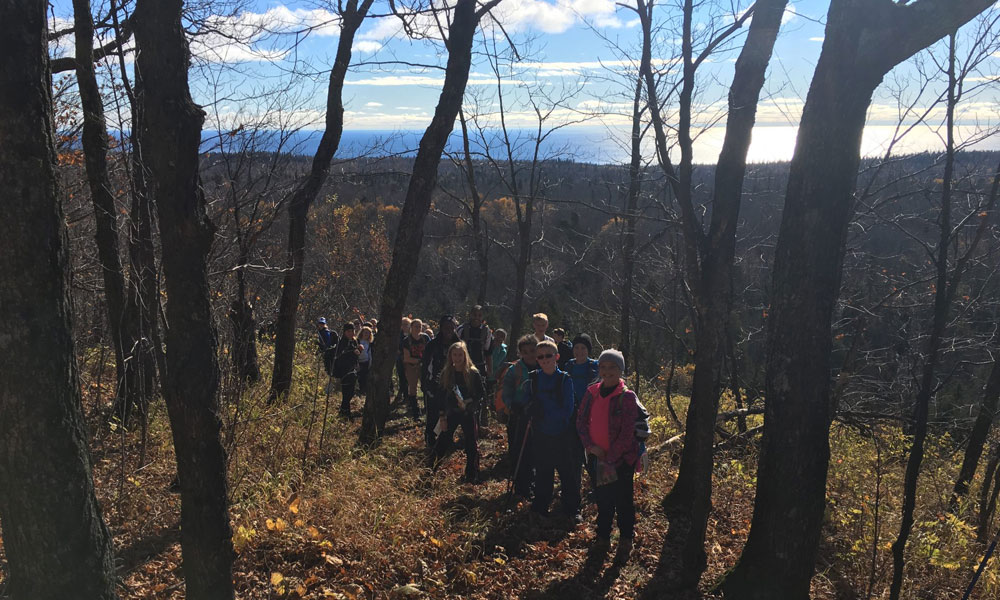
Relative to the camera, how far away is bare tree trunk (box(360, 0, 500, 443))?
6723 millimetres

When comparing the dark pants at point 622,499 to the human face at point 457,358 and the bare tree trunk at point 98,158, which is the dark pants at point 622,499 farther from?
the bare tree trunk at point 98,158

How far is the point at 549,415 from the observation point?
550 cm

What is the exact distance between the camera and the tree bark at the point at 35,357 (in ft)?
8.46

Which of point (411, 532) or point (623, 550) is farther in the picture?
point (623, 550)

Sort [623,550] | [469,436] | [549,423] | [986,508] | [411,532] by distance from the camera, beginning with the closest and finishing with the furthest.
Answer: [411,532], [623,550], [549,423], [469,436], [986,508]

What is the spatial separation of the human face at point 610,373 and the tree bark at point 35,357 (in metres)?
3.56

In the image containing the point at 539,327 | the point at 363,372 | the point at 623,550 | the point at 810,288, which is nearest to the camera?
the point at 810,288

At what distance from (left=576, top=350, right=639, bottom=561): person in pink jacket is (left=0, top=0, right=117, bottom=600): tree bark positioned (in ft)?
11.6

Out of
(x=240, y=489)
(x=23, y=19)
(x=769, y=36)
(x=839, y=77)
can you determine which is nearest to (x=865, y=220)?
(x=769, y=36)

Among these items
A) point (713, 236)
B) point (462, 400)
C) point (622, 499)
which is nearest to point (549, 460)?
point (622, 499)

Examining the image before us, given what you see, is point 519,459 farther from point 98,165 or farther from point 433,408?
point 98,165

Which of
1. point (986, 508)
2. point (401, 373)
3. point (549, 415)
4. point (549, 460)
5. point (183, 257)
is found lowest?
point (986, 508)

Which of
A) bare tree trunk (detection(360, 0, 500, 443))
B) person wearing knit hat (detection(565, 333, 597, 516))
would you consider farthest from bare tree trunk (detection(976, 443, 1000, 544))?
bare tree trunk (detection(360, 0, 500, 443))

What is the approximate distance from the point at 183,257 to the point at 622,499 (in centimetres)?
383
